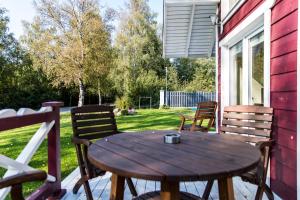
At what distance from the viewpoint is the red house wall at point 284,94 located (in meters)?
2.40

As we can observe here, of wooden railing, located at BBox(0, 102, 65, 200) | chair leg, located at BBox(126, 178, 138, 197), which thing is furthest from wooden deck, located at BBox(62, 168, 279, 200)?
wooden railing, located at BBox(0, 102, 65, 200)

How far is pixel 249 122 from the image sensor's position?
264 centimetres

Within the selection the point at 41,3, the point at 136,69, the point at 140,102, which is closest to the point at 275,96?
the point at 41,3

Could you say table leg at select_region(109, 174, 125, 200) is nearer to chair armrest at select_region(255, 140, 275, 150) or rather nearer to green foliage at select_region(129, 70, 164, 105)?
chair armrest at select_region(255, 140, 275, 150)

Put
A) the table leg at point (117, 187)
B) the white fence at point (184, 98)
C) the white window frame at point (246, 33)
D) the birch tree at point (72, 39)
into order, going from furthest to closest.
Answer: the white fence at point (184, 98) → the birch tree at point (72, 39) → the white window frame at point (246, 33) → the table leg at point (117, 187)

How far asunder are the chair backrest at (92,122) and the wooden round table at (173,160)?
1.90 feet

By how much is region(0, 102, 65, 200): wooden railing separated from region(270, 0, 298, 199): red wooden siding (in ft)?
6.61

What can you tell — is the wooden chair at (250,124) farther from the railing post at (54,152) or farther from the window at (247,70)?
the railing post at (54,152)

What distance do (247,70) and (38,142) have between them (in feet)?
9.69

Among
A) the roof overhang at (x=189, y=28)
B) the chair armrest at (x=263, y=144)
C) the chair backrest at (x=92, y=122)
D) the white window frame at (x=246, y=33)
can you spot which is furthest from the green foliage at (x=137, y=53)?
the chair armrest at (x=263, y=144)

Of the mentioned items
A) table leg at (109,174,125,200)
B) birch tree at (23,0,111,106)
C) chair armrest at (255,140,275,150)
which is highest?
birch tree at (23,0,111,106)

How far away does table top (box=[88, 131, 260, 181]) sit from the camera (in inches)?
52.3

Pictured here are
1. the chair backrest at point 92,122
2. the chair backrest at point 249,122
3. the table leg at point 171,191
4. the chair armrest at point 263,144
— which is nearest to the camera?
the table leg at point 171,191

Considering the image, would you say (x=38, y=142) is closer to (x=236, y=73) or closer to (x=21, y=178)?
(x=21, y=178)
